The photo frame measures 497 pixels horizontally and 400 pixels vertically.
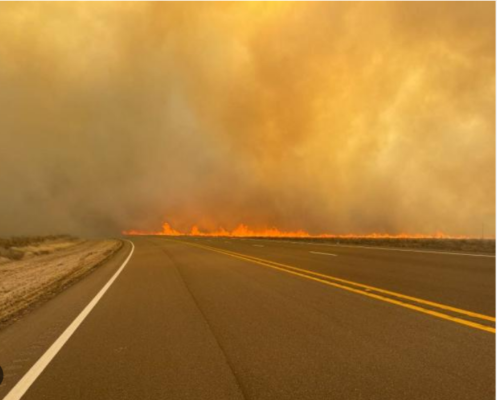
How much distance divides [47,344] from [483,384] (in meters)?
5.26

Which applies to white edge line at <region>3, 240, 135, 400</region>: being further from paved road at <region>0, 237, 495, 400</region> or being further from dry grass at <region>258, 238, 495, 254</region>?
dry grass at <region>258, 238, 495, 254</region>

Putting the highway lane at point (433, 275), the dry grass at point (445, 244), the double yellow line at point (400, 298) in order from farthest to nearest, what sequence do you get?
1. the dry grass at point (445, 244)
2. the highway lane at point (433, 275)
3. the double yellow line at point (400, 298)

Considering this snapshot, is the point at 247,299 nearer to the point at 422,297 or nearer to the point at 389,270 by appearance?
the point at 422,297

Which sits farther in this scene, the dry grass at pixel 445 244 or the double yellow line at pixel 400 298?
the dry grass at pixel 445 244

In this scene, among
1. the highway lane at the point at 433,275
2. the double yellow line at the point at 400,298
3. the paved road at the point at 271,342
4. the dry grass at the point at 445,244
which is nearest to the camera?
→ the paved road at the point at 271,342

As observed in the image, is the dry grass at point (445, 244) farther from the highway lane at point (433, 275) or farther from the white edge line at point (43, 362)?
the white edge line at point (43, 362)

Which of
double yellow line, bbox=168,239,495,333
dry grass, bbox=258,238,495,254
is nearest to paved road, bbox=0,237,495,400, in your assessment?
double yellow line, bbox=168,239,495,333

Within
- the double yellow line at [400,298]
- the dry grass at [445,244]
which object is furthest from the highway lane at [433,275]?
the dry grass at [445,244]

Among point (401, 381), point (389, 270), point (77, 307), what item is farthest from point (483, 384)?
point (389, 270)

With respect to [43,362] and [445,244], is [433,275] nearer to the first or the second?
[43,362]

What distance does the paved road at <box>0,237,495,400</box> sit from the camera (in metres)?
4.11

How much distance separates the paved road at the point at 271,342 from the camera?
13.5 feet

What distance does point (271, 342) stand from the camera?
18.2ft

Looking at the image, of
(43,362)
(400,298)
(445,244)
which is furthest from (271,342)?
(445,244)
